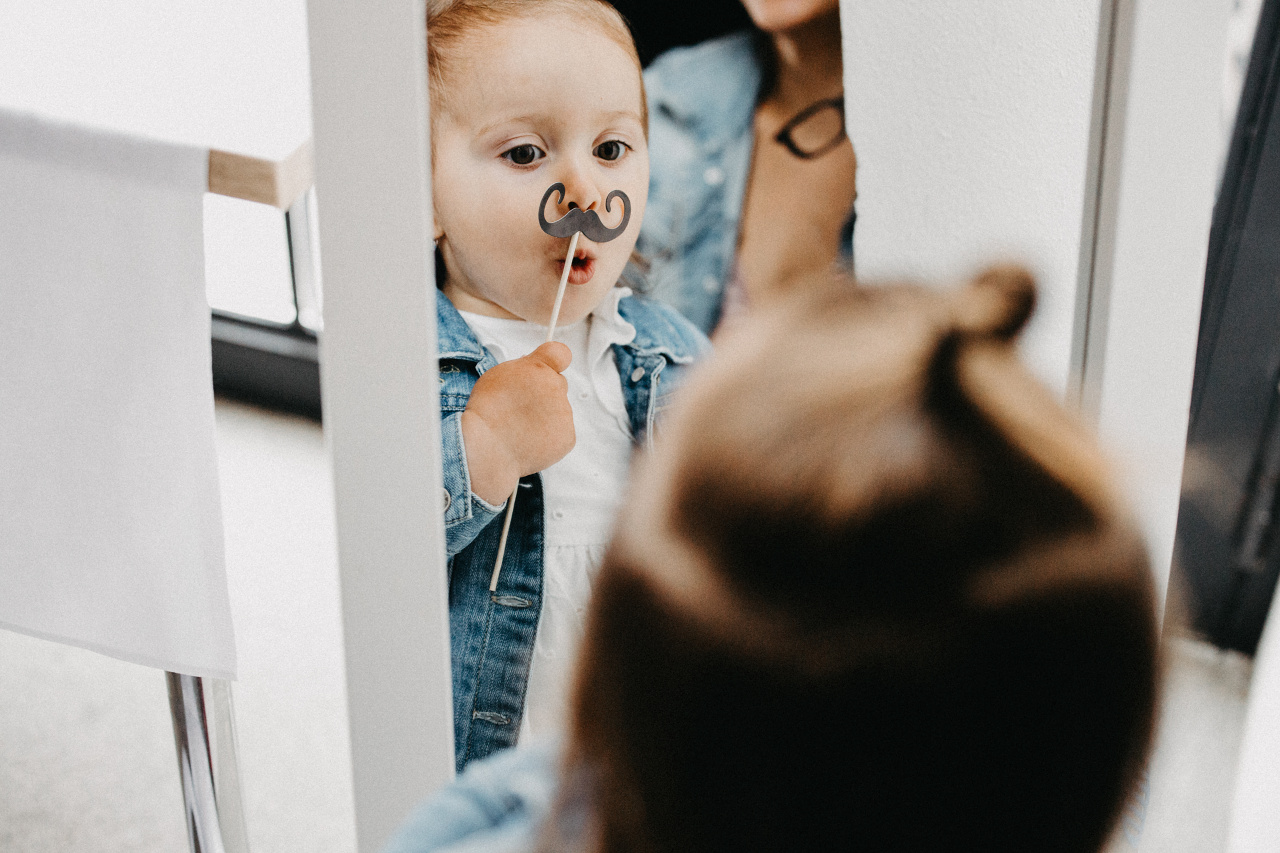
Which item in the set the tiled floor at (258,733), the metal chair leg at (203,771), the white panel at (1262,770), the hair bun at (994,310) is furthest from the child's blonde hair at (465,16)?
the tiled floor at (258,733)

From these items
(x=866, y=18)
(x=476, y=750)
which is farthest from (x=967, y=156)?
(x=476, y=750)

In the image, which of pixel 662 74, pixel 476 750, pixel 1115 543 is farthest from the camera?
pixel 476 750

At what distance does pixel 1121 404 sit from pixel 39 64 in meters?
0.73

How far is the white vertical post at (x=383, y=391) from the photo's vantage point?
614 millimetres

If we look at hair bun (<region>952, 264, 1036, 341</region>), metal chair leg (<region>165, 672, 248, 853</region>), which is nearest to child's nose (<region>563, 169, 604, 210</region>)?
hair bun (<region>952, 264, 1036, 341</region>)

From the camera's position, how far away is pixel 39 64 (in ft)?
2.24

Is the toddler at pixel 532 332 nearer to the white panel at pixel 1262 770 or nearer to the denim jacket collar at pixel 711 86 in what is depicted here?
the denim jacket collar at pixel 711 86

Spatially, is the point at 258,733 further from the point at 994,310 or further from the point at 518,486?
the point at 994,310

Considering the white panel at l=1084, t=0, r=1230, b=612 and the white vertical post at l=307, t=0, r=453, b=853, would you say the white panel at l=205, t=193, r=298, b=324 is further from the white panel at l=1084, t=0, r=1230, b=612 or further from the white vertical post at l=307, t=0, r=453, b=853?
the white panel at l=1084, t=0, r=1230, b=612

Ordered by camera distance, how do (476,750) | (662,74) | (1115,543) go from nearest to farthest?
(1115,543), (662,74), (476,750)

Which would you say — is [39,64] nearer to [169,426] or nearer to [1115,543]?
[169,426]

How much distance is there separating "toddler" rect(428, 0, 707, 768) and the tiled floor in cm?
99

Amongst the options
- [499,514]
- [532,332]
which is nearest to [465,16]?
[532,332]

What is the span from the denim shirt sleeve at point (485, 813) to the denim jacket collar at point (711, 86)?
0.37m
